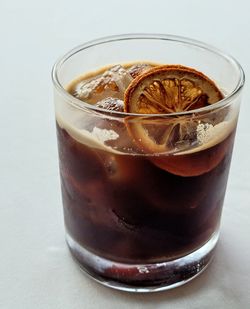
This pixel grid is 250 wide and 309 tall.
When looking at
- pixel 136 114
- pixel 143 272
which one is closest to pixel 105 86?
pixel 136 114

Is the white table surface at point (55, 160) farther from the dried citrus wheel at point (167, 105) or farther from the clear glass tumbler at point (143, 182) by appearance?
the dried citrus wheel at point (167, 105)

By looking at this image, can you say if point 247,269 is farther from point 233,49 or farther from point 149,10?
point 149,10

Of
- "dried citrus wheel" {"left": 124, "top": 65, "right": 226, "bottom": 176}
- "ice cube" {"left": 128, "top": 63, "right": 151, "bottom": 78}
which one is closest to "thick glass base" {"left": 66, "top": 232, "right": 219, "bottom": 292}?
"dried citrus wheel" {"left": 124, "top": 65, "right": 226, "bottom": 176}

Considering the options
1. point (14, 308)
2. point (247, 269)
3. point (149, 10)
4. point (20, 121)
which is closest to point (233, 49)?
point (149, 10)

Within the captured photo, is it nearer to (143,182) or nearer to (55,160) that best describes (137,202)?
(143,182)

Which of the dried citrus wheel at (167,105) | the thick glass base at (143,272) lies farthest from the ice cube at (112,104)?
the thick glass base at (143,272)
